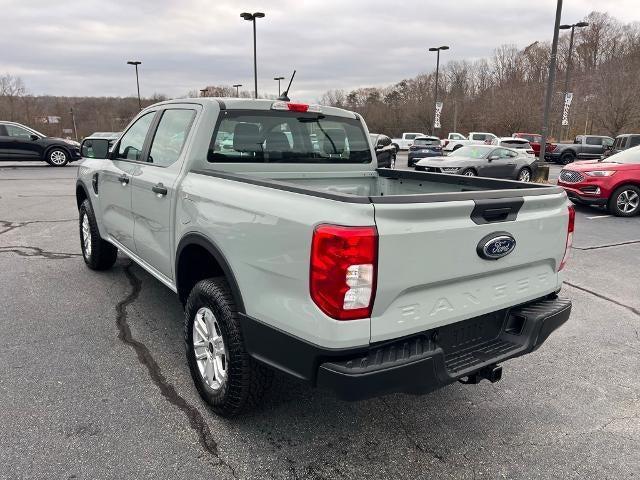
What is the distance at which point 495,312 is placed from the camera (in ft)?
8.39

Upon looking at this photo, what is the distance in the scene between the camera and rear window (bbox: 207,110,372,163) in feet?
11.5

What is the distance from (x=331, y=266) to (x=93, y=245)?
13.6ft

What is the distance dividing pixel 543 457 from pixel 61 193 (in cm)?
1248

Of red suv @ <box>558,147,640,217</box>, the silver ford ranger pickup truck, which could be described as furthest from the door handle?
red suv @ <box>558,147,640,217</box>

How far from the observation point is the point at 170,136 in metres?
3.73

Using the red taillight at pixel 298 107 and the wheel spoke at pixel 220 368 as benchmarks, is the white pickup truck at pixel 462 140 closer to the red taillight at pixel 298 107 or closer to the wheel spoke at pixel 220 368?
the red taillight at pixel 298 107

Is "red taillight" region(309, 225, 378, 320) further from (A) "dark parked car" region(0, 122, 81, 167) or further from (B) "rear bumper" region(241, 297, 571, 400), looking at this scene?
(A) "dark parked car" region(0, 122, 81, 167)

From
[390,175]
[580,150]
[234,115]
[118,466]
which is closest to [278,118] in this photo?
[234,115]

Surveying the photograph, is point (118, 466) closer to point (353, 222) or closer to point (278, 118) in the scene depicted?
point (353, 222)

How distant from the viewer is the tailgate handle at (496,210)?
2.28 meters

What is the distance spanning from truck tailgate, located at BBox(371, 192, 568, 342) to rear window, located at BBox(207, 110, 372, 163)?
182 centimetres

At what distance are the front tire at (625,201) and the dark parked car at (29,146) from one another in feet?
57.4

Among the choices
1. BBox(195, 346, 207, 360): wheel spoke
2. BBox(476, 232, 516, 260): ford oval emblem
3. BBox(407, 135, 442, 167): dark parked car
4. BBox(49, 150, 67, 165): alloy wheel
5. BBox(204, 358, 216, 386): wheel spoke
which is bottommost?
BBox(204, 358, 216, 386): wheel spoke

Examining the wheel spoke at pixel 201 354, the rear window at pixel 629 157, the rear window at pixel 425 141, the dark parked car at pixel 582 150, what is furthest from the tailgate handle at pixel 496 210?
the dark parked car at pixel 582 150
